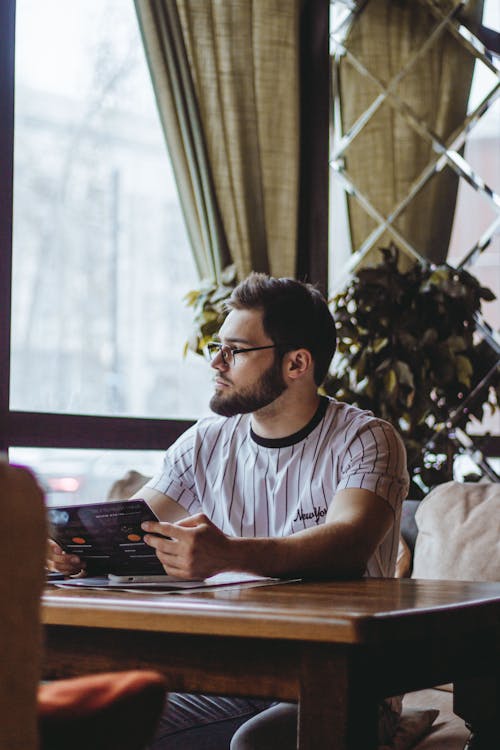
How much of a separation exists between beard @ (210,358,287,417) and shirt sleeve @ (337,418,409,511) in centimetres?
24

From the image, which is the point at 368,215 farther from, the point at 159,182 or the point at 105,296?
the point at 105,296

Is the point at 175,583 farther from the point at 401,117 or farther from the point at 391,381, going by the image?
the point at 401,117

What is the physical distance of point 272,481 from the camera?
228 centimetres

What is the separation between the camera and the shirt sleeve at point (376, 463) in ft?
6.89

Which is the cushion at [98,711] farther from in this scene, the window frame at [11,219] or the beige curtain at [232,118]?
the beige curtain at [232,118]

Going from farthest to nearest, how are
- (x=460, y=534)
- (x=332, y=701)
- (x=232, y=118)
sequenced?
(x=232, y=118) → (x=460, y=534) → (x=332, y=701)

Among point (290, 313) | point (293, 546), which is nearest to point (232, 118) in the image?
point (290, 313)

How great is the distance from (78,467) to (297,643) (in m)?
2.51

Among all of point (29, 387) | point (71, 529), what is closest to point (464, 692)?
point (71, 529)

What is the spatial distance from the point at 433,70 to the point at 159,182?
5.73 feet

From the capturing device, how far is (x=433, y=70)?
502 centimetres

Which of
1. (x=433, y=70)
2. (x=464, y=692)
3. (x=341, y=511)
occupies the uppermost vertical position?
(x=433, y=70)

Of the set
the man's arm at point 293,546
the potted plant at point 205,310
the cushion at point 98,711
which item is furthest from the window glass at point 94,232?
the cushion at point 98,711

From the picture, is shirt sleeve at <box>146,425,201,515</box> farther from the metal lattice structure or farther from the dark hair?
the metal lattice structure
